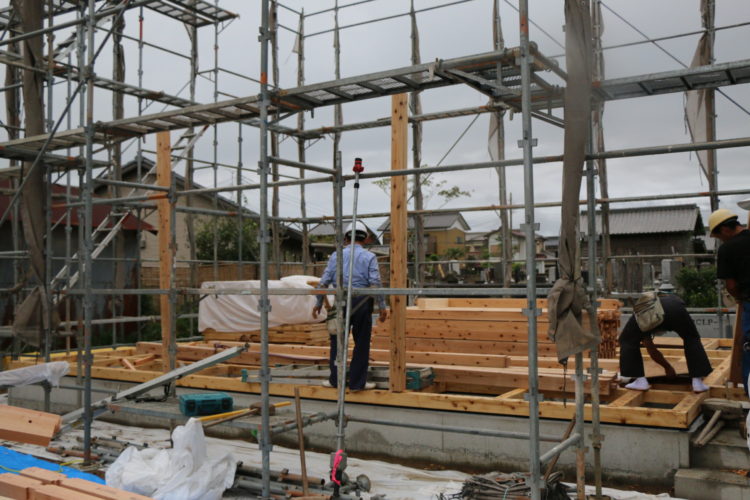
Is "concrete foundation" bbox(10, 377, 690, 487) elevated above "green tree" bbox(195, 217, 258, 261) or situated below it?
below

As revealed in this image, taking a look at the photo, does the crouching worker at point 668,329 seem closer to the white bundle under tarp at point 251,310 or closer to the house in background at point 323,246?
the white bundle under tarp at point 251,310

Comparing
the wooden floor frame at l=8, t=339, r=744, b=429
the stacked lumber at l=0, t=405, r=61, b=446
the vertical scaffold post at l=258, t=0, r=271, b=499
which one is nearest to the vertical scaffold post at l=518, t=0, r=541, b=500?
the wooden floor frame at l=8, t=339, r=744, b=429

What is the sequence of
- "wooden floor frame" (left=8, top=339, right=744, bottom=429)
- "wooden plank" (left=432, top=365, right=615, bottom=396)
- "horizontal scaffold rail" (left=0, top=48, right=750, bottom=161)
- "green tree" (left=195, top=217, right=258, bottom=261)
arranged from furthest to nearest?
"green tree" (left=195, top=217, right=258, bottom=261), "wooden plank" (left=432, top=365, right=615, bottom=396), "wooden floor frame" (left=8, top=339, right=744, bottom=429), "horizontal scaffold rail" (left=0, top=48, right=750, bottom=161)

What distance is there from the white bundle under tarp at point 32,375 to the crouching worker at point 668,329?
6.19 m

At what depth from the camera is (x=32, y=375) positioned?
294 inches

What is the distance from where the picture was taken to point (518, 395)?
686 centimetres

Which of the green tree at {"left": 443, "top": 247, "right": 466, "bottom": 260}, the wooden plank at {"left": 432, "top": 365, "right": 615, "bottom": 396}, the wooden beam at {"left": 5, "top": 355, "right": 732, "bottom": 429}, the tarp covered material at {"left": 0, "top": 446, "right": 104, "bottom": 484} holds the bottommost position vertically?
the tarp covered material at {"left": 0, "top": 446, "right": 104, "bottom": 484}

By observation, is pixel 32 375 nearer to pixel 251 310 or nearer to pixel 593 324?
pixel 251 310

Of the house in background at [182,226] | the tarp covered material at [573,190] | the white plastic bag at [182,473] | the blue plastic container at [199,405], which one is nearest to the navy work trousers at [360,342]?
the blue plastic container at [199,405]

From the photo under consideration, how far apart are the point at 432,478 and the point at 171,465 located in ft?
7.44

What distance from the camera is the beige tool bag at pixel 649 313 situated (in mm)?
6562

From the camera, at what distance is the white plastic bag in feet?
17.4

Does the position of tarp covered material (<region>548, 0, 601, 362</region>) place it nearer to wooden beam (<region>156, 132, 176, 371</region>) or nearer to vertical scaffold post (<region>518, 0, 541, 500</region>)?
vertical scaffold post (<region>518, 0, 541, 500</region>)

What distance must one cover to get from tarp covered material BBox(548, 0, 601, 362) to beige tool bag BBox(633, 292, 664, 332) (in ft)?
6.15
